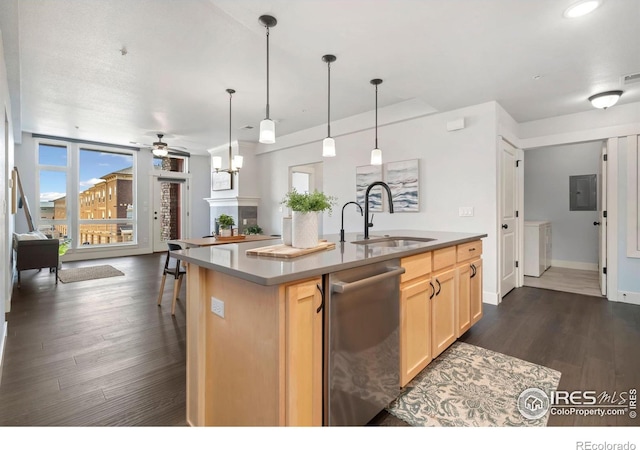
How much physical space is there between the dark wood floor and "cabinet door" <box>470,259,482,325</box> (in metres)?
0.20

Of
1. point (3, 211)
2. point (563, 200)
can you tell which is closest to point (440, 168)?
point (563, 200)

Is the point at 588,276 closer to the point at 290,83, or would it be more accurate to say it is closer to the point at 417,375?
the point at 417,375

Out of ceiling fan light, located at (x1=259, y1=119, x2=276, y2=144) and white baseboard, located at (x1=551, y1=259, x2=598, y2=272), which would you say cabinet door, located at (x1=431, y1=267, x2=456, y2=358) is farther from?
white baseboard, located at (x1=551, y1=259, x2=598, y2=272)

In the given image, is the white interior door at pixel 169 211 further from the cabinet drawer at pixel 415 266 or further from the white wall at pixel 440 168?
the cabinet drawer at pixel 415 266

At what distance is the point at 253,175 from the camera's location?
6.86m

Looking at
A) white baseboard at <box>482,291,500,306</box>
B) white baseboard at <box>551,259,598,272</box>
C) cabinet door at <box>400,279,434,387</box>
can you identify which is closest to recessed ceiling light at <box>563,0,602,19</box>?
cabinet door at <box>400,279,434,387</box>

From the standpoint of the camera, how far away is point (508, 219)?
406 cm

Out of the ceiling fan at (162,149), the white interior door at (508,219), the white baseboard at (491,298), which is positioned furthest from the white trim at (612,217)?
the ceiling fan at (162,149)

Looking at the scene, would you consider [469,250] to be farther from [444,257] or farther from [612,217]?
[612,217]

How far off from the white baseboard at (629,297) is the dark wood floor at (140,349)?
0.66 feet

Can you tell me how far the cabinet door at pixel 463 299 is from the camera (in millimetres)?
2425

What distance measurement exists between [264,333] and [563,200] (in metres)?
6.70
